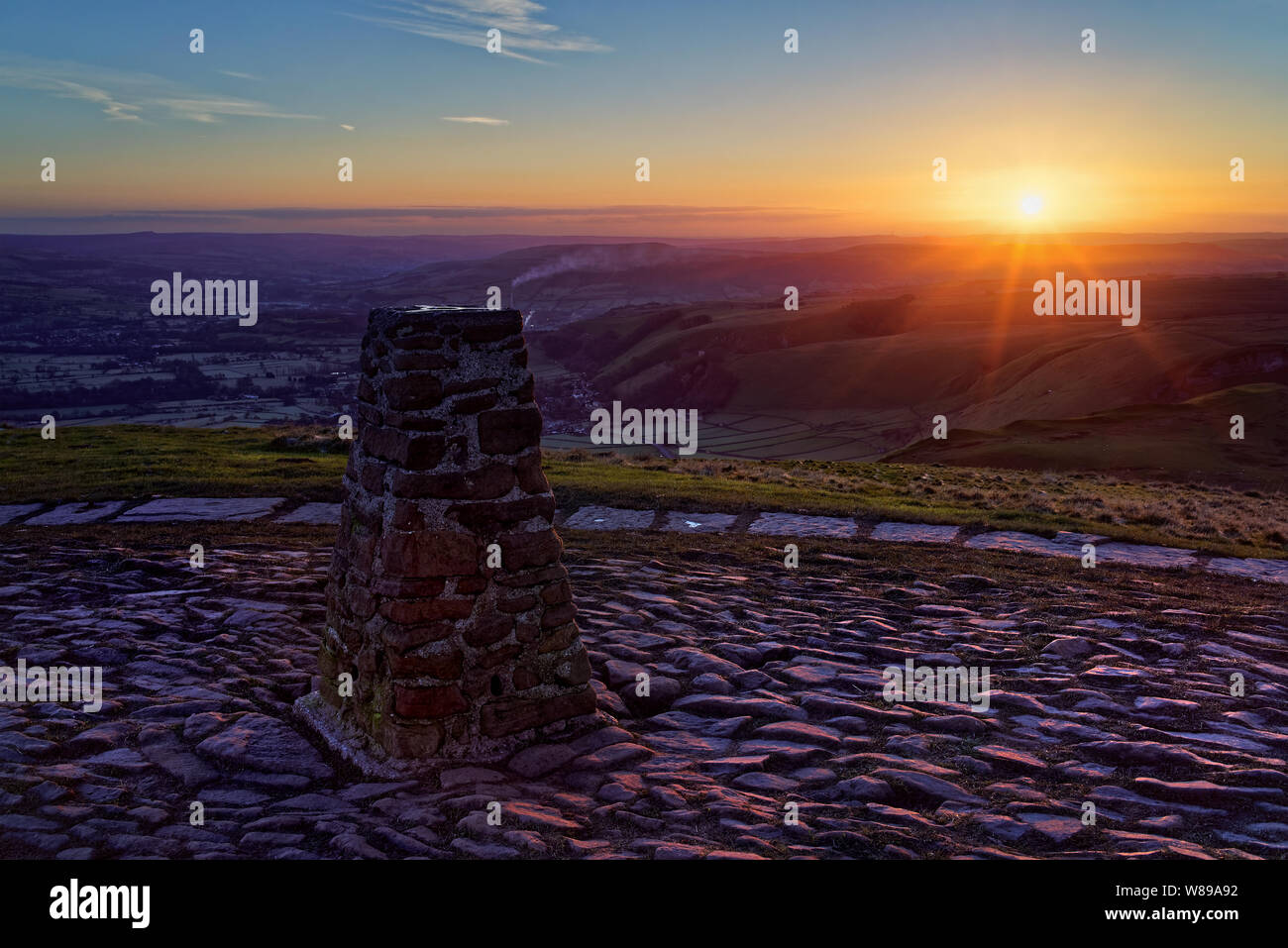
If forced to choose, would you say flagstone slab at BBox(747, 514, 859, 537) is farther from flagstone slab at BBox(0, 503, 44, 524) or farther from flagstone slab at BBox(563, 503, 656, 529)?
flagstone slab at BBox(0, 503, 44, 524)

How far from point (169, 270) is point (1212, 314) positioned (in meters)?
145

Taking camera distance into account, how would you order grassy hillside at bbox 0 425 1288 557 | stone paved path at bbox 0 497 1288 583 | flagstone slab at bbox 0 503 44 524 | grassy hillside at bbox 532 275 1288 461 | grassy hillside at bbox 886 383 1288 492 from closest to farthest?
stone paved path at bbox 0 497 1288 583 < flagstone slab at bbox 0 503 44 524 < grassy hillside at bbox 0 425 1288 557 < grassy hillside at bbox 886 383 1288 492 < grassy hillside at bbox 532 275 1288 461

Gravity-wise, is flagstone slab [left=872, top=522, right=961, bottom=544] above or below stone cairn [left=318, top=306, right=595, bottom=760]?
below

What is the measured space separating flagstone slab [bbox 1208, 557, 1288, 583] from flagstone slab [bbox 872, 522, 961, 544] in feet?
8.75

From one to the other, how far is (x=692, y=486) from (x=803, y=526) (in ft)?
8.63

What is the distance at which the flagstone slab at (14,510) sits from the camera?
1010cm

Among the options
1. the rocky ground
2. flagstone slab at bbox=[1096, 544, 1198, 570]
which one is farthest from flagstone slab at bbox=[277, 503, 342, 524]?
flagstone slab at bbox=[1096, 544, 1198, 570]

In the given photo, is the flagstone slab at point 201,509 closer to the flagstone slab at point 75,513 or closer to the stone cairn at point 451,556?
the flagstone slab at point 75,513

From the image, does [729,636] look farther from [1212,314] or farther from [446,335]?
[1212,314]

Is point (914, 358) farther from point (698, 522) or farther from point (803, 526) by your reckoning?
point (698, 522)

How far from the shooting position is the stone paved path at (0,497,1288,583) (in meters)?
9.78

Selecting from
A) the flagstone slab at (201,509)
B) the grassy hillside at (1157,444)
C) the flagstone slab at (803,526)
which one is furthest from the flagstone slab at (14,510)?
the grassy hillside at (1157,444)

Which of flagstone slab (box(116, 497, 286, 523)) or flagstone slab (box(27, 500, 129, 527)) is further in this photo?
flagstone slab (box(116, 497, 286, 523))

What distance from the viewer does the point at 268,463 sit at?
13.4 metres
